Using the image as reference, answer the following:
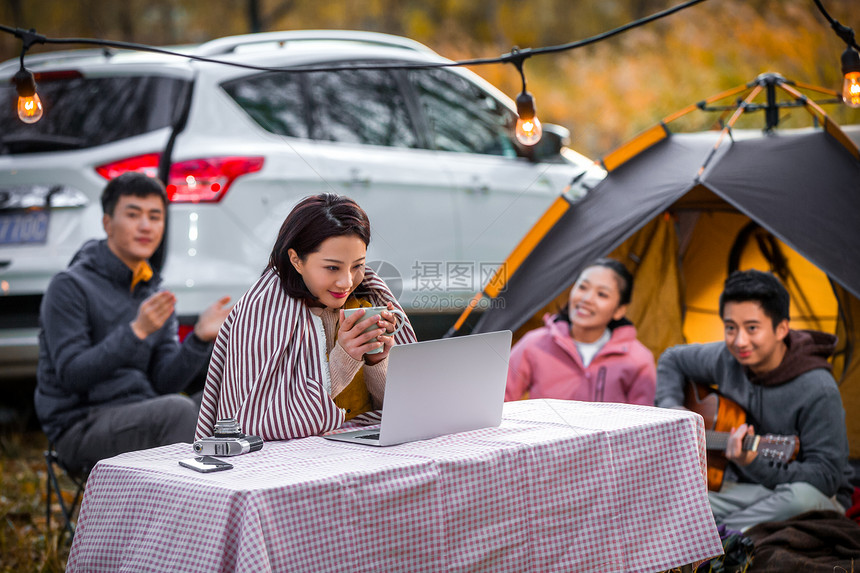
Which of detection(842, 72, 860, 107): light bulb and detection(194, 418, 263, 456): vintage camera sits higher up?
detection(842, 72, 860, 107): light bulb

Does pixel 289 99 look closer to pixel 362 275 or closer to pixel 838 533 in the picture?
pixel 362 275

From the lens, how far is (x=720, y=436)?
3.35 meters

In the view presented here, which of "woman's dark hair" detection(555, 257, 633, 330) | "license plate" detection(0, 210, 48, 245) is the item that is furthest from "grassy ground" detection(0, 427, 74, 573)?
"woman's dark hair" detection(555, 257, 633, 330)

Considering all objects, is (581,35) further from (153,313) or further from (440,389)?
(440,389)

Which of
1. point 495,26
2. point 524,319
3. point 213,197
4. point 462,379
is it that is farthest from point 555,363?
point 495,26

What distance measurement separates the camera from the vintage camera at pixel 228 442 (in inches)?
79.5

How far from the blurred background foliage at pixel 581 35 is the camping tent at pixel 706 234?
5.77 meters

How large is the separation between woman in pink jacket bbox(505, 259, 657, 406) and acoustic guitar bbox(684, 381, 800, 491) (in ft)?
0.60

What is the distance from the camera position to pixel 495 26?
16438mm

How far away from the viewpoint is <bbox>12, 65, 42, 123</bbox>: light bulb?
9.09 ft

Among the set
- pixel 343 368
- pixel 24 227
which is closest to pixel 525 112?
pixel 343 368

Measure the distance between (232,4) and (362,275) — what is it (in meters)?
14.8

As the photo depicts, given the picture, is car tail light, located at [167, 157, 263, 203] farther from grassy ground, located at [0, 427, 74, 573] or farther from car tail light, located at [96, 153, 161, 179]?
grassy ground, located at [0, 427, 74, 573]

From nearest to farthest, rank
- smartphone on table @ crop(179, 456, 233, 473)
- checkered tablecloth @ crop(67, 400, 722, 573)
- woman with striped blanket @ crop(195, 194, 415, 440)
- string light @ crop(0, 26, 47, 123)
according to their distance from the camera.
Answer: checkered tablecloth @ crop(67, 400, 722, 573)
smartphone on table @ crop(179, 456, 233, 473)
woman with striped blanket @ crop(195, 194, 415, 440)
string light @ crop(0, 26, 47, 123)
